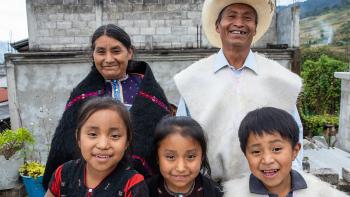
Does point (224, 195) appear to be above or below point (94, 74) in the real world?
below

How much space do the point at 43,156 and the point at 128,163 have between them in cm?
602

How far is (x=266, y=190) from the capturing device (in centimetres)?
195

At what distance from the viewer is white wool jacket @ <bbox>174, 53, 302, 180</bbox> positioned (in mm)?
2213

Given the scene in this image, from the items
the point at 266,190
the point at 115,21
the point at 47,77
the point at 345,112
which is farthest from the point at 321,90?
the point at 266,190

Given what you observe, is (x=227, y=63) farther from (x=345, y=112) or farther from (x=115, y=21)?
(x=115, y=21)

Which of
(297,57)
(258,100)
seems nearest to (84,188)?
(258,100)

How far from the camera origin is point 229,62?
2.29 meters

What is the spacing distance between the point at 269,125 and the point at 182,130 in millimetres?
453

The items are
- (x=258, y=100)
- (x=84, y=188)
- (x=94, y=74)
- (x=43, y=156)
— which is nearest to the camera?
(x=84, y=188)

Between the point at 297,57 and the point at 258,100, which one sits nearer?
the point at 258,100

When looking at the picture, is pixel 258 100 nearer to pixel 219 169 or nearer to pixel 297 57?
pixel 219 169

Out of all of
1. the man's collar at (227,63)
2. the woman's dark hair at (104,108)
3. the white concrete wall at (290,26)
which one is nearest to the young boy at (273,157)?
the man's collar at (227,63)

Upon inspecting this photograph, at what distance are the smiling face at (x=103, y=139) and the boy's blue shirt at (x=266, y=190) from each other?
27.3 inches

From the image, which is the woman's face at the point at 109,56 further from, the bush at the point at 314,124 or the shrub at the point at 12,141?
the bush at the point at 314,124
